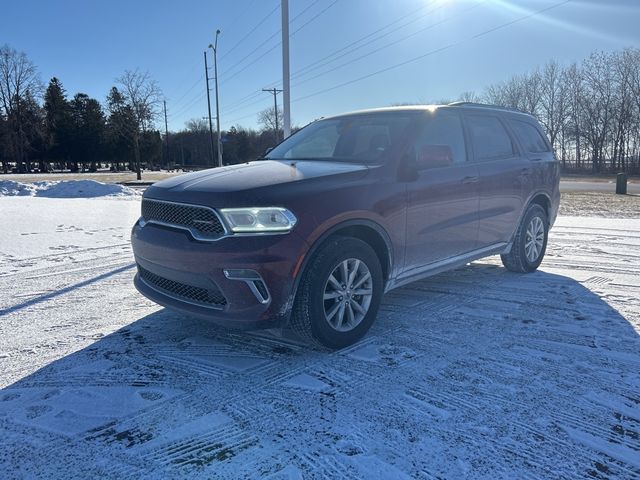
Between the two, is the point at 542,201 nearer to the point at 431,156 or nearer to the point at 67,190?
the point at 431,156

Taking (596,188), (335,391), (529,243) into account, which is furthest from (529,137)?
(596,188)

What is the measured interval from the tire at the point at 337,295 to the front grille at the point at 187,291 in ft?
1.77

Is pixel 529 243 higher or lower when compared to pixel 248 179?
lower

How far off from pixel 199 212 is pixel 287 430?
5.09 feet

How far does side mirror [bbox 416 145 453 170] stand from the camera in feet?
12.8

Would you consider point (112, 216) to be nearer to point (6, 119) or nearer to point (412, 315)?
point (412, 315)

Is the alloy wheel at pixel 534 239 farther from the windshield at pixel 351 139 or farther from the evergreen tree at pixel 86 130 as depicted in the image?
the evergreen tree at pixel 86 130

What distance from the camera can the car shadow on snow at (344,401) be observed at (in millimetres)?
2244

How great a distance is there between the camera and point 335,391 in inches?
113

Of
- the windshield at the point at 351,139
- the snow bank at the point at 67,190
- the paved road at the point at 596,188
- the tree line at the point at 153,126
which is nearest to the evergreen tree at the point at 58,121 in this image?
the tree line at the point at 153,126

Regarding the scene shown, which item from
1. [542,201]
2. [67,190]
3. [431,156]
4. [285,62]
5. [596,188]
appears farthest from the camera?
[596,188]

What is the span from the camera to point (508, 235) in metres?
5.34

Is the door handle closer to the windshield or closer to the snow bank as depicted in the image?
the windshield

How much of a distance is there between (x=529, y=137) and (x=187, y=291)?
4633 mm
